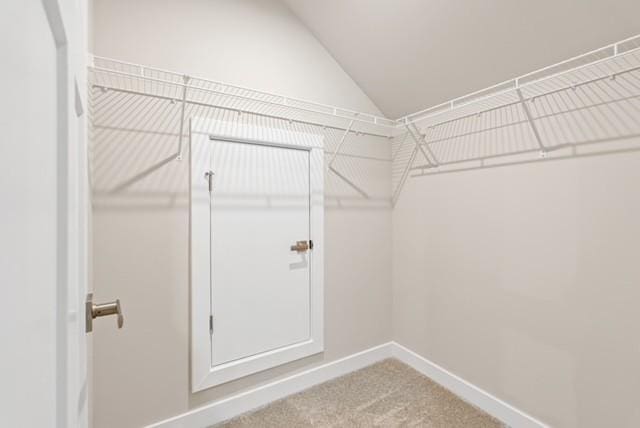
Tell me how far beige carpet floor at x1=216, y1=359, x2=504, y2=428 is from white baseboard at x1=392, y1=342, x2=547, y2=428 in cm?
4

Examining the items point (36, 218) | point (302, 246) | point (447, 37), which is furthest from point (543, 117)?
point (36, 218)

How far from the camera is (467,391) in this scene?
1.90 m

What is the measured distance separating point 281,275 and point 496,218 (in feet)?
4.54

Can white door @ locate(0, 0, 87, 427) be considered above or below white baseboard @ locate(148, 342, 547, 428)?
above

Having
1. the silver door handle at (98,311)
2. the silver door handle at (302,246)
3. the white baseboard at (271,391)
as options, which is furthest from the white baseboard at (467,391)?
the silver door handle at (98,311)

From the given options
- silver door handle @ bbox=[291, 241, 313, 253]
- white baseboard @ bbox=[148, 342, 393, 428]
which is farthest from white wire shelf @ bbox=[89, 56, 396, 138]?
white baseboard @ bbox=[148, 342, 393, 428]

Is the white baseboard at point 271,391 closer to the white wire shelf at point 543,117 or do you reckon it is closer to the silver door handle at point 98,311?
the silver door handle at point 98,311

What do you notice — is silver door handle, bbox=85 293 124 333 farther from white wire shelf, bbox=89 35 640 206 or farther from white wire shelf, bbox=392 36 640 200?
white wire shelf, bbox=392 36 640 200

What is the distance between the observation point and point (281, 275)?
1962 millimetres

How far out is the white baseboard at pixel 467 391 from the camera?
1.64 m

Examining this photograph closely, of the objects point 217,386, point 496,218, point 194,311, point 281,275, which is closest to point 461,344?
point 496,218

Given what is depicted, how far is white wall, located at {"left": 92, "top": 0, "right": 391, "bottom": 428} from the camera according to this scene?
1443 mm

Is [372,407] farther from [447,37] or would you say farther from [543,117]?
[447,37]

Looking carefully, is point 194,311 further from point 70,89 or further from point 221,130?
point 70,89
